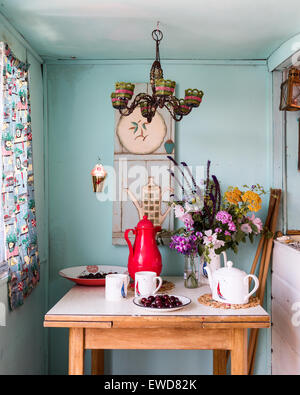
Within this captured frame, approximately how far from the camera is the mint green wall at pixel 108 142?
10.1ft

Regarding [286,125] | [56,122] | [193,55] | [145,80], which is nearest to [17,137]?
[56,122]

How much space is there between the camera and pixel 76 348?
81.7 inches

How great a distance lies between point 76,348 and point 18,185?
986 millimetres

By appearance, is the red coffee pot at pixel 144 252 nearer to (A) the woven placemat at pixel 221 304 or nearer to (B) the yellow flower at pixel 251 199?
(A) the woven placemat at pixel 221 304

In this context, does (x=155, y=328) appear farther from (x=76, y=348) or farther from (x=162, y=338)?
(x=76, y=348)

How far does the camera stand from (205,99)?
3.07 m

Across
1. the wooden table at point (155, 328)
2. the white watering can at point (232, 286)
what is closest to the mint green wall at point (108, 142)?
the white watering can at point (232, 286)

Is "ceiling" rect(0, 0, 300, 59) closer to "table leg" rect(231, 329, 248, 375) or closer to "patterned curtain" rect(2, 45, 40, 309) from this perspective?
"patterned curtain" rect(2, 45, 40, 309)

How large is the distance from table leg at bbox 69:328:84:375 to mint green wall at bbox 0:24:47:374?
1.54 ft

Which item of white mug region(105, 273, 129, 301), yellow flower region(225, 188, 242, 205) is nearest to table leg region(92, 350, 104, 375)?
white mug region(105, 273, 129, 301)

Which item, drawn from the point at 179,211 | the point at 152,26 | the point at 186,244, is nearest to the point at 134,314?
the point at 186,244

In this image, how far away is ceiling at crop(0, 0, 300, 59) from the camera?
87.1 inches

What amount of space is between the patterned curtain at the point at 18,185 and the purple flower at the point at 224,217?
3.83ft
